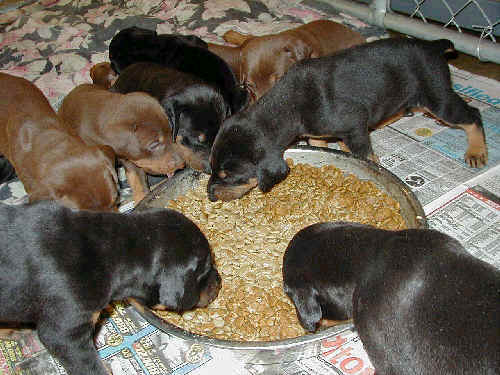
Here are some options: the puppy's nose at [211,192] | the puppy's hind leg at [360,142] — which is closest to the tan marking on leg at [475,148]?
the puppy's hind leg at [360,142]

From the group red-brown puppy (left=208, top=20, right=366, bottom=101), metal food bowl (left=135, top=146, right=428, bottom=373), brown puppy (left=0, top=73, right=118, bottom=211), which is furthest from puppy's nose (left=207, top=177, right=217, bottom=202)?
red-brown puppy (left=208, top=20, right=366, bottom=101)

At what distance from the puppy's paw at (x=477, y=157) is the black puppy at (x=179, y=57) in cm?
159

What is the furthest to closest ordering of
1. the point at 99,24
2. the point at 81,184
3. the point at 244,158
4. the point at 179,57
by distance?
the point at 99,24 < the point at 179,57 < the point at 244,158 < the point at 81,184

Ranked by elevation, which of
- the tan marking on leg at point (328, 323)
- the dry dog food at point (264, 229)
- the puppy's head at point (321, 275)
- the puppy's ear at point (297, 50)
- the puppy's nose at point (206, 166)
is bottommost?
the dry dog food at point (264, 229)

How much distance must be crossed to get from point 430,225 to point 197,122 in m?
1.55

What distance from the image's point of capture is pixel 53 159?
101 inches

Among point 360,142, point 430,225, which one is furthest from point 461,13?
point 430,225

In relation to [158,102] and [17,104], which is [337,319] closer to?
[158,102]

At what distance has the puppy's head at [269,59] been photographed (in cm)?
374

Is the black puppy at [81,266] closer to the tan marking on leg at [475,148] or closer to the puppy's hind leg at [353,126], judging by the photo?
the puppy's hind leg at [353,126]

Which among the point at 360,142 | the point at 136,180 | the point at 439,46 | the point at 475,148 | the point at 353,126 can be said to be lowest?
the point at 136,180

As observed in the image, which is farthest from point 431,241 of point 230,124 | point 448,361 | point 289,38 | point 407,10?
point 407,10

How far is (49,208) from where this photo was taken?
2.03m

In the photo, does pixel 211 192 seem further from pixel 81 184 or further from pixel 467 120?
pixel 467 120
